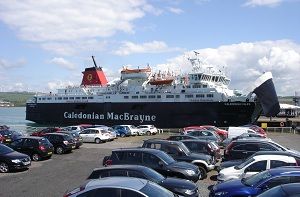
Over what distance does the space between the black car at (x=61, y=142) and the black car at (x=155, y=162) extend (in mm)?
12696

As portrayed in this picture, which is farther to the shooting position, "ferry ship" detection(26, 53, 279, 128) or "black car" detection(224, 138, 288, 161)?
"ferry ship" detection(26, 53, 279, 128)

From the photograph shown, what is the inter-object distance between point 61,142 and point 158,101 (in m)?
38.7

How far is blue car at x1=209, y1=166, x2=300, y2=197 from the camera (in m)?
10.7

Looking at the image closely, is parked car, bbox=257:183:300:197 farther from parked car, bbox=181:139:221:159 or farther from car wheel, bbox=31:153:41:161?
car wheel, bbox=31:153:41:161

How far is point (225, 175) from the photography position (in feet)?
48.8

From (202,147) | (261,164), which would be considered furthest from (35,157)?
(261,164)

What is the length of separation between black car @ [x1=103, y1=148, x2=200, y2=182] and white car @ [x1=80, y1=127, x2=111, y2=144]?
20.8 m

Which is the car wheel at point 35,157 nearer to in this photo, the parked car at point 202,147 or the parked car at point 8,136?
the parked car at point 8,136

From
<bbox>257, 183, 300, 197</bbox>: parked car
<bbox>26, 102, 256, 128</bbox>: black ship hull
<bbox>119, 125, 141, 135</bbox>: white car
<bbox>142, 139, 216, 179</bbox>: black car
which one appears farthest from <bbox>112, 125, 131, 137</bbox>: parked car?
<bbox>257, 183, 300, 197</bbox>: parked car

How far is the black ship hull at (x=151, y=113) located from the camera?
5984 cm

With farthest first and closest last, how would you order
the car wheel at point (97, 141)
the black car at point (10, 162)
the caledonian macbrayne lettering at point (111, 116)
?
the caledonian macbrayne lettering at point (111, 116), the car wheel at point (97, 141), the black car at point (10, 162)

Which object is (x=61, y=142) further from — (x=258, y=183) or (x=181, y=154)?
(x=258, y=183)

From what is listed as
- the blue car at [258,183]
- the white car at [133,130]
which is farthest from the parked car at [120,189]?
the white car at [133,130]

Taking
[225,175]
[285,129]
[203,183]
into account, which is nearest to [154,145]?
[203,183]
